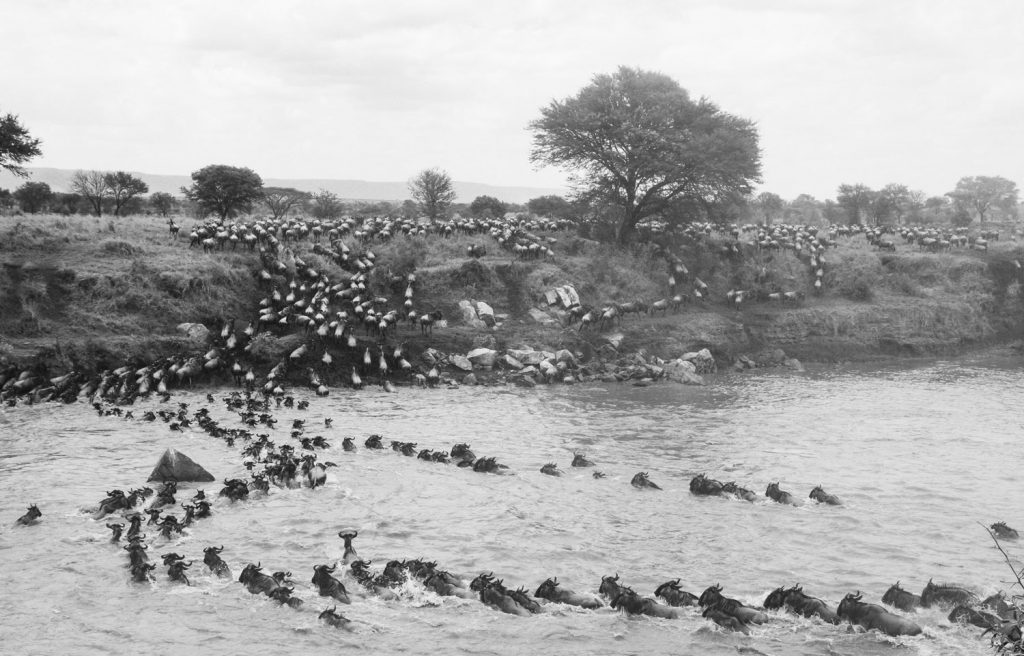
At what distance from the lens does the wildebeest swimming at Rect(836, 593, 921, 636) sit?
9.12 metres

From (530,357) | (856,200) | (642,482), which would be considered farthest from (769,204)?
(642,482)

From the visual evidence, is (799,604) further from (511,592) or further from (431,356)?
(431,356)

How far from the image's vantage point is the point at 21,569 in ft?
36.4

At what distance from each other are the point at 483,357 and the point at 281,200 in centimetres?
4128

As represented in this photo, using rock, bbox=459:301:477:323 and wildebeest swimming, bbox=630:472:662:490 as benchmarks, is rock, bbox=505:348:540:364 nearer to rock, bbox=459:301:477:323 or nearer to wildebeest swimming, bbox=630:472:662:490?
rock, bbox=459:301:477:323

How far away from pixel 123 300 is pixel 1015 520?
2677 centimetres

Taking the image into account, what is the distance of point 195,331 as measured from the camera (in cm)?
2736

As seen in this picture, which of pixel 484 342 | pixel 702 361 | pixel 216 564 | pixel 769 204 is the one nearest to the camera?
pixel 216 564

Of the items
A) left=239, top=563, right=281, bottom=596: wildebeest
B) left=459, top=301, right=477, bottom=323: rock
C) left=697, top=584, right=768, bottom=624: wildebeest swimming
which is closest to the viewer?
left=697, top=584, right=768, bottom=624: wildebeest swimming

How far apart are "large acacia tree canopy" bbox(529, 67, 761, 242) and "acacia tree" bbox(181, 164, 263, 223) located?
18.2m

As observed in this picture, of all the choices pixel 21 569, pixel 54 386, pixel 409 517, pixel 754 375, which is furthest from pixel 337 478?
pixel 754 375

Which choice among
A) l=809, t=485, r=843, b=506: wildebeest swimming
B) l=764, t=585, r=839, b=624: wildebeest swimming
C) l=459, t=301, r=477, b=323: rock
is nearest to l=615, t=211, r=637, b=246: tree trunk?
l=459, t=301, r=477, b=323: rock

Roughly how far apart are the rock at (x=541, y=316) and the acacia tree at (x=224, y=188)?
23.0 meters

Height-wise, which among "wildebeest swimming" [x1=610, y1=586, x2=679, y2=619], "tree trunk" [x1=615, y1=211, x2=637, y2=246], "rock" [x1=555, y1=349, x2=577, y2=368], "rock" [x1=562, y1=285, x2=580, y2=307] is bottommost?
"wildebeest swimming" [x1=610, y1=586, x2=679, y2=619]
